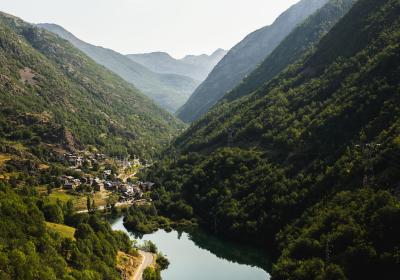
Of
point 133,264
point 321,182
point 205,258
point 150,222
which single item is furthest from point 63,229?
point 321,182

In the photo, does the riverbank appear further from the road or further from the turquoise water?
the turquoise water

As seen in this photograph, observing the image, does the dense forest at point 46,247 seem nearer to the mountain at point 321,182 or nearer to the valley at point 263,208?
the valley at point 263,208

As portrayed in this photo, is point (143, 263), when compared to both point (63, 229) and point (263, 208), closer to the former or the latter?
point (63, 229)

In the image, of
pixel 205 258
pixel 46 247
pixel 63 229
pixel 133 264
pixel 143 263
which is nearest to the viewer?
pixel 46 247

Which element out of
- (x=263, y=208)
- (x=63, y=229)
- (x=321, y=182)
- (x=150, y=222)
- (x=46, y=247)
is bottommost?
(x=150, y=222)

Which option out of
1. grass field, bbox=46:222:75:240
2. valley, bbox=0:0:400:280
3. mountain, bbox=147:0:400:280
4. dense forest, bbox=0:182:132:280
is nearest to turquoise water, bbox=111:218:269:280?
valley, bbox=0:0:400:280

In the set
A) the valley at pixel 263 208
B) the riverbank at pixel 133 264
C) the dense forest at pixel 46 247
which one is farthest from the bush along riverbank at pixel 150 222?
the dense forest at pixel 46 247
